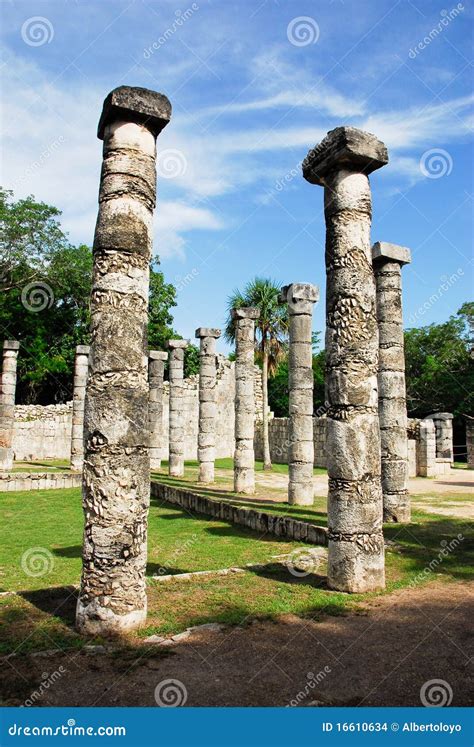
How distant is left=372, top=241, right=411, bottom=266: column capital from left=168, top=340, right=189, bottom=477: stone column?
37.8ft

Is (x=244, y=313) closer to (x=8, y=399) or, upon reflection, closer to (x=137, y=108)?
(x=137, y=108)

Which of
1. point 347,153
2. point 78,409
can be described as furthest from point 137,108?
point 78,409

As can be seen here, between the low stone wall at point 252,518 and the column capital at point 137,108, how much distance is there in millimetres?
6381

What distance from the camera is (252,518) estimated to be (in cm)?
1088

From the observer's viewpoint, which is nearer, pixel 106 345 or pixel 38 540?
pixel 106 345

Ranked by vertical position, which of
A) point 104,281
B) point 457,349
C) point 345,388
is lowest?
point 345,388

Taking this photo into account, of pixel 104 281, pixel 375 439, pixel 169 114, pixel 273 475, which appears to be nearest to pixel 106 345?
pixel 104 281

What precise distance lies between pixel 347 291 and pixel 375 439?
1.83 meters

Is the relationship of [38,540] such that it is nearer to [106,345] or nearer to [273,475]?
[106,345]

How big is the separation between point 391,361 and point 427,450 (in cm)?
992

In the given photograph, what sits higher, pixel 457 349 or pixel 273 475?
pixel 457 349

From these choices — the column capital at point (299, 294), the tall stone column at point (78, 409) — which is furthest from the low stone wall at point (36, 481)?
the column capital at point (299, 294)

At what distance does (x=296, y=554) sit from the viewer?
26.2 feet

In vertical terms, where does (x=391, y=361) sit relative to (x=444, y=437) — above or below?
above
